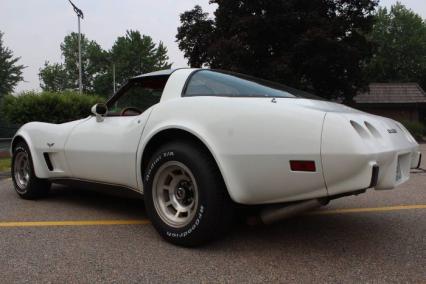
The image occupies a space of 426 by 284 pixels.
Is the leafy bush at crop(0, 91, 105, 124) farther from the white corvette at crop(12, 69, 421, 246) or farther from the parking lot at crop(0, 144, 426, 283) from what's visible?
the white corvette at crop(12, 69, 421, 246)

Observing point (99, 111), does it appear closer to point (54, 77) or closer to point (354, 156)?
point (354, 156)

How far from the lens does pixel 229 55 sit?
76.2ft

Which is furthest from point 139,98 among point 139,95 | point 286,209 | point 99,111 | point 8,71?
point 8,71

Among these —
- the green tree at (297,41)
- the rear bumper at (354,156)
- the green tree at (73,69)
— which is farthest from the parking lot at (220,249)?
the green tree at (73,69)

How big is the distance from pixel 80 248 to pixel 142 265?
59cm

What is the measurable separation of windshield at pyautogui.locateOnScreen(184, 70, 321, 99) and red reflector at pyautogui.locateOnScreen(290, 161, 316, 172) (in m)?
0.61

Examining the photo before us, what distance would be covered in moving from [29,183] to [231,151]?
2850 mm

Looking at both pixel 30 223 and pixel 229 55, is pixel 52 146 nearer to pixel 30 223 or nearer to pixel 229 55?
pixel 30 223

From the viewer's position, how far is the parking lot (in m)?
2.57

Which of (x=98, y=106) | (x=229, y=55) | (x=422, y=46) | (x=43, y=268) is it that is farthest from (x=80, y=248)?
(x=422, y=46)

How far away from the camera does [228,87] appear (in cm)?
320

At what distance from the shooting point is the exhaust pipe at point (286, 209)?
278 cm

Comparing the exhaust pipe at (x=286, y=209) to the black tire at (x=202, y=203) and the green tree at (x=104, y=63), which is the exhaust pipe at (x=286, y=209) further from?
the green tree at (x=104, y=63)

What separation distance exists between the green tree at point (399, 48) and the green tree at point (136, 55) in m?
30.7
